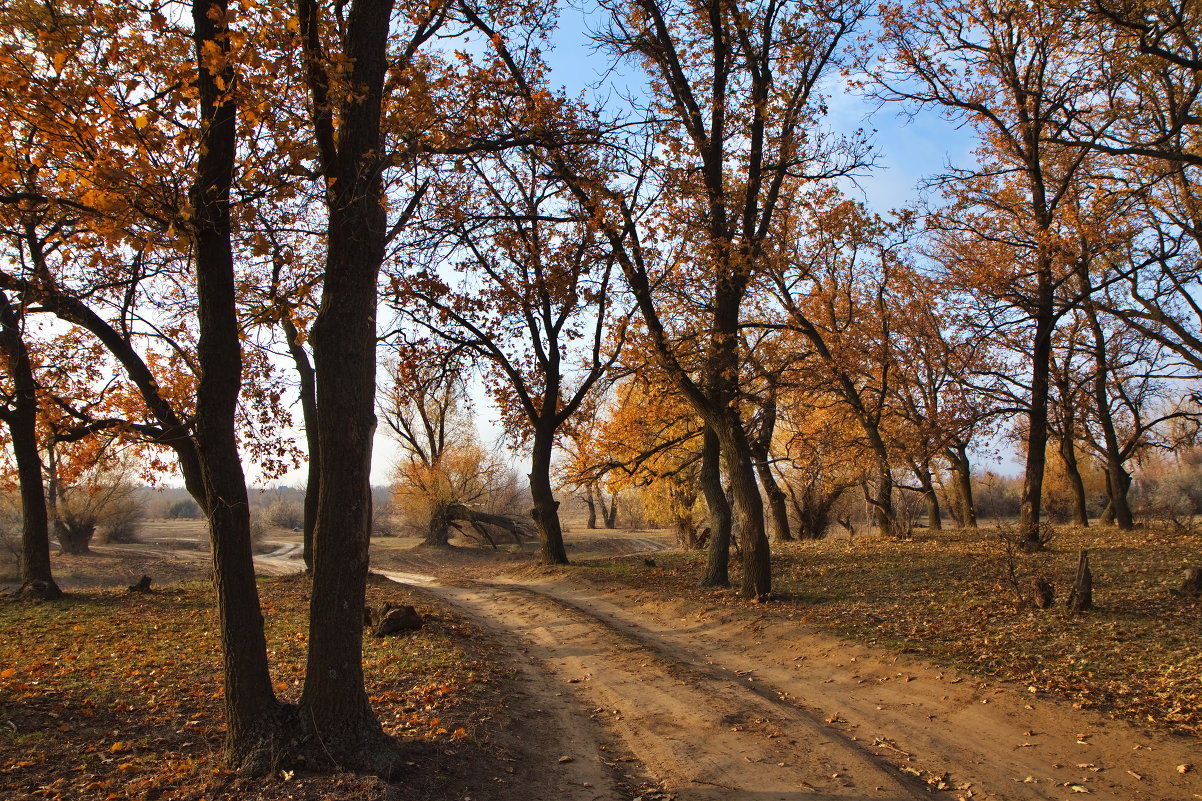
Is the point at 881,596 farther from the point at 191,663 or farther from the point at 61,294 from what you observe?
the point at 61,294

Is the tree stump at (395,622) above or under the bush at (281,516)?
above

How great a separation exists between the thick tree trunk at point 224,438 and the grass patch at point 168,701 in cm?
43

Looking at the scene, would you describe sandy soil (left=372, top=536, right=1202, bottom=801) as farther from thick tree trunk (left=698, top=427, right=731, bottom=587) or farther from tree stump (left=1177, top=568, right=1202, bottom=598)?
tree stump (left=1177, top=568, right=1202, bottom=598)

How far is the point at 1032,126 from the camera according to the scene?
48.7 ft

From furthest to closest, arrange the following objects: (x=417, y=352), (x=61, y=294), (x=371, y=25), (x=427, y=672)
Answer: (x=417, y=352), (x=61, y=294), (x=427, y=672), (x=371, y=25)

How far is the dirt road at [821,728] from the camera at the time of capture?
16.8 feet

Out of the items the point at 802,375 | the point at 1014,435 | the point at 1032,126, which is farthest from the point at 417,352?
the point at 1014,435

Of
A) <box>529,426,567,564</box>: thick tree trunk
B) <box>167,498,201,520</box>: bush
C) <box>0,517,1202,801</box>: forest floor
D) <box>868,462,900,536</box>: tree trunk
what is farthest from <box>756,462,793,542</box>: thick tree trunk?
<box>167,498,201,520</box>: bush

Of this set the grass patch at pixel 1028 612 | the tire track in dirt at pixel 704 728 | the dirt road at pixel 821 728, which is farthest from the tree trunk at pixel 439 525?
the dirt road at pixel 821 728

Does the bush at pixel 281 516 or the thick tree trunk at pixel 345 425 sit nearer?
the thick tree trunk at pixel 345 425

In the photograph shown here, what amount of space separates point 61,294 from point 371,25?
21.7ft

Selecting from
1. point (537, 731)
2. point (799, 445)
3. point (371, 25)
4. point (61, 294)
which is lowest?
point (537, 731)

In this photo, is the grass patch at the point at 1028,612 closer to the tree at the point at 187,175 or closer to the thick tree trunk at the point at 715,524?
the thick tree trunk at the point at 715,524

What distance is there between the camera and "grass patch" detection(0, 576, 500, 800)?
4703 mm
